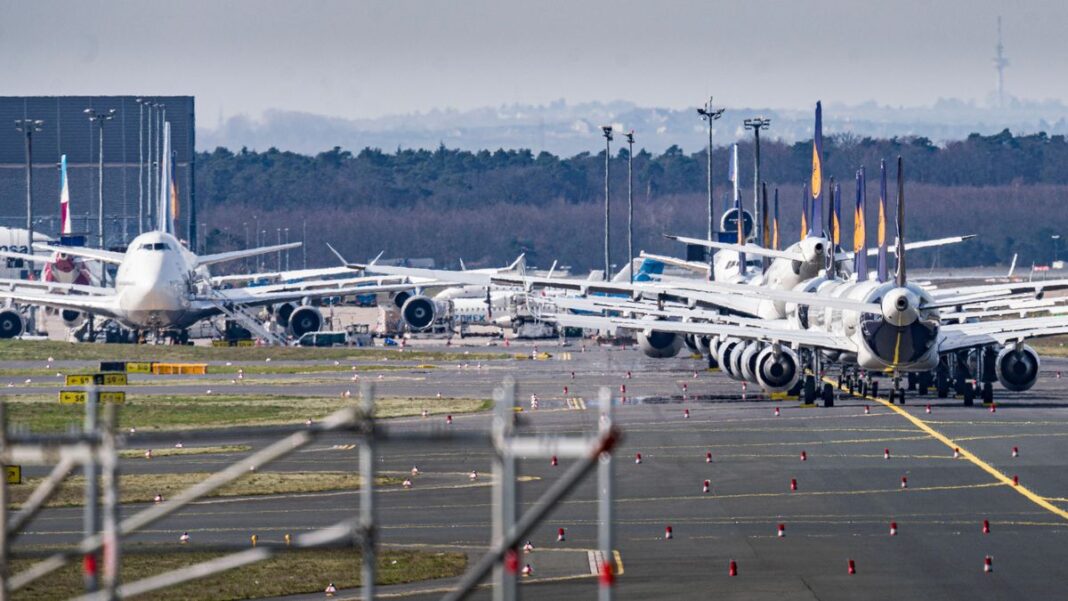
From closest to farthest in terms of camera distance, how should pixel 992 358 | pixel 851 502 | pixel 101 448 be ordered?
pixel 101 448 → pixel 851 502 → pixel 992 358

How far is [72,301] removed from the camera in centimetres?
10750

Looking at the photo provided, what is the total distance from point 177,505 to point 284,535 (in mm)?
23282

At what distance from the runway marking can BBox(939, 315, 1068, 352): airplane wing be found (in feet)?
9.79

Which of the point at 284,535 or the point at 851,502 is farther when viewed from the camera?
the point at 851,502

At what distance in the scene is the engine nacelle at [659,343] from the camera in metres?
94.4

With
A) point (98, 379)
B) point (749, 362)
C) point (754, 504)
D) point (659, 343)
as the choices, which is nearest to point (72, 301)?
point (659, 343)

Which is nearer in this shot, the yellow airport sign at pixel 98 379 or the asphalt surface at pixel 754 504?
the asphalt surface at pixel 754 504

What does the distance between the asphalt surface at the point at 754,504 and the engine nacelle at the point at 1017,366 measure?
0.94m

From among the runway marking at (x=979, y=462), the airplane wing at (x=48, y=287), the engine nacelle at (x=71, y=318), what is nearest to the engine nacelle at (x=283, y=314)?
the airplane wing at (x=48, y=287)

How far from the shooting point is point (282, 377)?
87.8 m

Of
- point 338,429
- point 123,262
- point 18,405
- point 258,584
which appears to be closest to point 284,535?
point 258,584

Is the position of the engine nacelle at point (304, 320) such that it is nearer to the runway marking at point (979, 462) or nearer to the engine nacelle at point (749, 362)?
the engine nacelle at point (749, 362)

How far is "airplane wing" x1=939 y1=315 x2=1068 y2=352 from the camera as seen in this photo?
66438 millimetres

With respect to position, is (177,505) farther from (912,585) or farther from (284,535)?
(284,535)
